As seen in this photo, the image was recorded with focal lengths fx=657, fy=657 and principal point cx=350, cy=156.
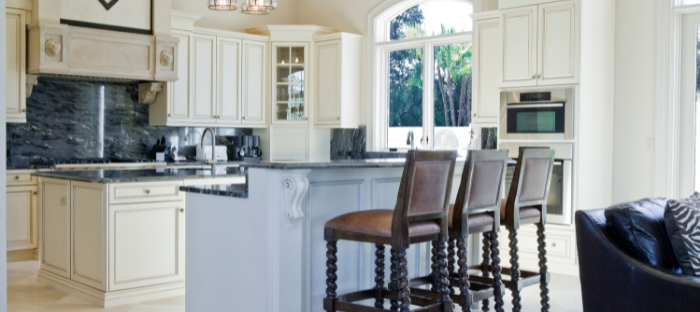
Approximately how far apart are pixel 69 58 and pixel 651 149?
4.92 m

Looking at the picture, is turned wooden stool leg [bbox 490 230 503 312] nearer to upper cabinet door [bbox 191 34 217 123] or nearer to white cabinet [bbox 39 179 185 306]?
white cabinet [bbox 39 179 185 306]

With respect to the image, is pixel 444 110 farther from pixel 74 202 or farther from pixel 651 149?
pixel 74 202

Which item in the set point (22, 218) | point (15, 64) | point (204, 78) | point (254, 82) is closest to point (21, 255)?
point (22, 218)

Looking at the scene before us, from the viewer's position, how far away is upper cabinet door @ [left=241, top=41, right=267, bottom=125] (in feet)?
23.4

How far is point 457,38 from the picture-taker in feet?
21.5

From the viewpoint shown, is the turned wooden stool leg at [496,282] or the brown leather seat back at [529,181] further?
the brown leather seat back at [529,181]

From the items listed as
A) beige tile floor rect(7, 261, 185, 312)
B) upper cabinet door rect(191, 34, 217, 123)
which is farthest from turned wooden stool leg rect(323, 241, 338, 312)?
upper cabinet door rect(191, 34, 217, 123)

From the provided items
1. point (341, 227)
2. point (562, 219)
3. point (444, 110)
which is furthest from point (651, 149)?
point (341, 227)

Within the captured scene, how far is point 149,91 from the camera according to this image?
259 inches

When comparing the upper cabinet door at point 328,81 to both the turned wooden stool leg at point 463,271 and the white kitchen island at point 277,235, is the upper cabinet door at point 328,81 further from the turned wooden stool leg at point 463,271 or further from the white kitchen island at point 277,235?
the turned wooden stool leg at point 463,271

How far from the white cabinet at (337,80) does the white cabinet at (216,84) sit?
63 cm

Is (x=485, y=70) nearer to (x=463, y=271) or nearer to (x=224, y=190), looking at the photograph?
(x=463, y=271)

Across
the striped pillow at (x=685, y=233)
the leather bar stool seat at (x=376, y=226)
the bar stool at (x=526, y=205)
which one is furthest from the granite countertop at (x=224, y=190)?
the striped pillow at (x=685, y=233)

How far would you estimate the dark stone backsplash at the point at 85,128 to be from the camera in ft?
20.3
